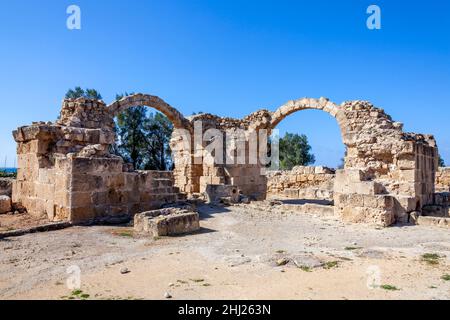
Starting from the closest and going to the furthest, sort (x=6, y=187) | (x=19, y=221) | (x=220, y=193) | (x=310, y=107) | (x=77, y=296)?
(x=77, y=296) < (x=19, y=221) < (x=6, y=187) < (x=220, y=193) < (x=310, y=107)

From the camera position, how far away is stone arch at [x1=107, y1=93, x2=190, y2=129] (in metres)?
12.6

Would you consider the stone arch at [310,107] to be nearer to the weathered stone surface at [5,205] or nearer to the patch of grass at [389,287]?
the patch of grass at [389,287]

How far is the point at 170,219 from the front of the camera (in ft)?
20.4

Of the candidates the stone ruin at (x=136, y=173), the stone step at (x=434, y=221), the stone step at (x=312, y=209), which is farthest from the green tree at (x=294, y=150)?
the stone step at (x=434, y=221)

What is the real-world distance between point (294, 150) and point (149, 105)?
84.4ft

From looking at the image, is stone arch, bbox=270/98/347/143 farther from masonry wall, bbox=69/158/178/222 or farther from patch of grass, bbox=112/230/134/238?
patch of grass, bbox=112/230/134/238

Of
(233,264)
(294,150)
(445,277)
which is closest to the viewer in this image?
(445,277)

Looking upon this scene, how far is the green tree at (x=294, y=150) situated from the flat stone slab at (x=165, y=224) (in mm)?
30133

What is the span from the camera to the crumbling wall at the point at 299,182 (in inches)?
637

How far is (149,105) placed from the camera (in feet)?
45.5

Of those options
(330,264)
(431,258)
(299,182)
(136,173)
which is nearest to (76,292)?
(330,264)

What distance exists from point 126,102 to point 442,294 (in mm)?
11863

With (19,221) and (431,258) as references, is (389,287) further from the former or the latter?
(19,221)

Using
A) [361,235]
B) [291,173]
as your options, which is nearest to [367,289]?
[361,235]
